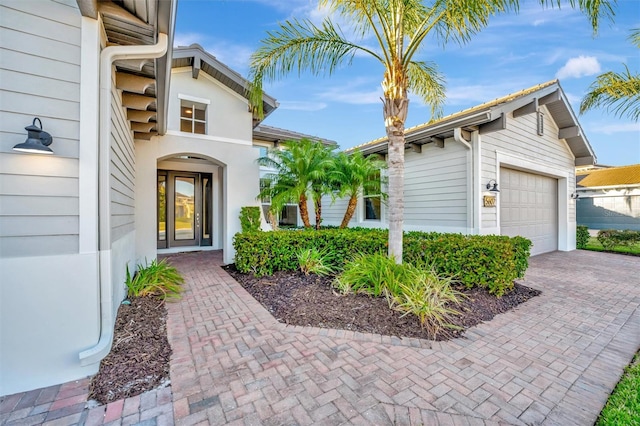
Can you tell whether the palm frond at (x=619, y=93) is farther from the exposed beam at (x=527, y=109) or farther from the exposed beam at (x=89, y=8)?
the exposed beam at (x=89, y=8)

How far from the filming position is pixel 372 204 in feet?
36.2

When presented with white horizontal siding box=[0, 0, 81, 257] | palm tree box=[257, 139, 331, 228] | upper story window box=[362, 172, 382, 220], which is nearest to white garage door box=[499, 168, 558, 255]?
upper story window box=[362, 172, 382, 220]

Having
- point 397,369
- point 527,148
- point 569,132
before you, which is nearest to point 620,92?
point 527,148

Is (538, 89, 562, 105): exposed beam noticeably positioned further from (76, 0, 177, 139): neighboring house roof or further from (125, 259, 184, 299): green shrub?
(125, 259, 184, 299): green shrub

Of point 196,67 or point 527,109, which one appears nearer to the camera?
point 196,67

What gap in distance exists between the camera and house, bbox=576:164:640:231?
1491 cm

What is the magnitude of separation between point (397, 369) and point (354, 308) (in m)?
1.46

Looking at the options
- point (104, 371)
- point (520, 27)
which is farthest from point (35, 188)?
point (520, 27)

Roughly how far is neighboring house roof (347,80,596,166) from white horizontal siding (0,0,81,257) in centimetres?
759

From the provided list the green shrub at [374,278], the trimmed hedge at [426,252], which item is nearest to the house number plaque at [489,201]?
the trimmed hedge at [426,252]

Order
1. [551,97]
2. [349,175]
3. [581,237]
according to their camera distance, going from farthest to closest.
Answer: [581,237] < [551,97] < [349,175]

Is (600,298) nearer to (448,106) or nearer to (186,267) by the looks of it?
(448,106)

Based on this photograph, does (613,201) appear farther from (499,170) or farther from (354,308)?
(354,308)

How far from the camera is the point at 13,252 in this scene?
8.08 ft
